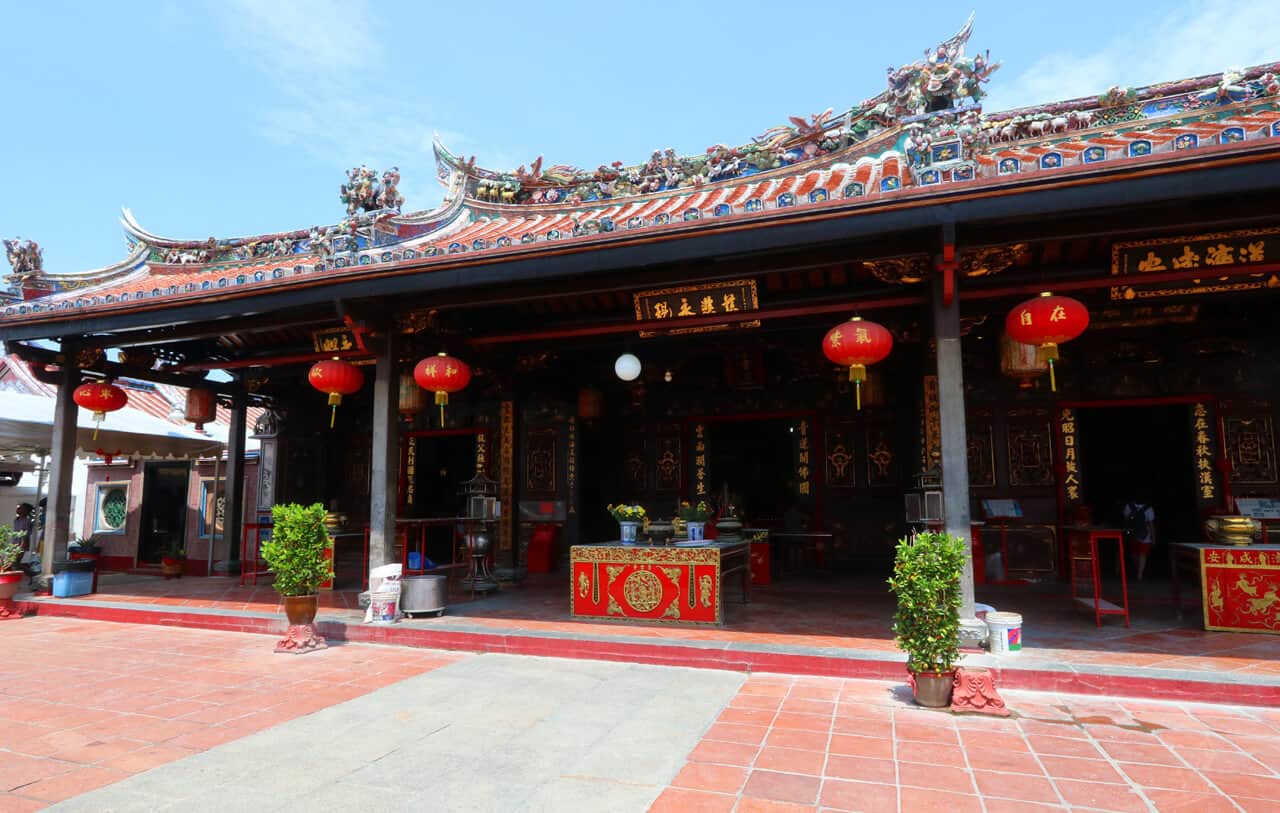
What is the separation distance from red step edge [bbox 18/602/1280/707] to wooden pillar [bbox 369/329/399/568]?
0.88 m

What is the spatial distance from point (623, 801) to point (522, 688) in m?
1.98

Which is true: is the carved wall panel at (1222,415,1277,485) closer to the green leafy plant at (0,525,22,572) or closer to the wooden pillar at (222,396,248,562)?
the wooden pillar at (222,396,248,562)

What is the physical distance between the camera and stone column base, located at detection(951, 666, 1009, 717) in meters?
4.04

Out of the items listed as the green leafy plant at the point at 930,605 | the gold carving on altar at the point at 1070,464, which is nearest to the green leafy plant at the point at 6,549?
the green leafy plant at the point at 930,605

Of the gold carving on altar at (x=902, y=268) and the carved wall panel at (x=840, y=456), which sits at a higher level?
the gold carving on altar at (x=902, y=268)

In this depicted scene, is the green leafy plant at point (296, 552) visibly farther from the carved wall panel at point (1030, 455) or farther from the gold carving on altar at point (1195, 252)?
the carved wall panel at point (1030, 455)

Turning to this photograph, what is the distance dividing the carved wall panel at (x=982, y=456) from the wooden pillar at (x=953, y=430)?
4325 mm

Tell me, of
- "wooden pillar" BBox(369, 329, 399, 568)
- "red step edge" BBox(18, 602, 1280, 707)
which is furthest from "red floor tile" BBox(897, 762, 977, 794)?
"wooden pillar" BBox(369, 329, 399, 568)

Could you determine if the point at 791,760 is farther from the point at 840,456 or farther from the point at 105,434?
the point at 105,434

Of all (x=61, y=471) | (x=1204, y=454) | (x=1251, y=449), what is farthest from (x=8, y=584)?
(x=1251, y=449)

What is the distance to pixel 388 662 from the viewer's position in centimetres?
558

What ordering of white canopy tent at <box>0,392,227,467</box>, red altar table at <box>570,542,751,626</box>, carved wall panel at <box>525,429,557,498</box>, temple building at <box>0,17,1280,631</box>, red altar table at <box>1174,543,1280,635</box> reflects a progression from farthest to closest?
carved wall panel at <box>525,429,557,498</box> < white canopy tent at <box>0,392,227,467</box> < red altar table at <box>570,542,751,626</box> < red altar table at <box>1174,543,1280,635</box> < temple building at <box>0,17,1280,631</box>

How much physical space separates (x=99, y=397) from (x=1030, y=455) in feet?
40.1

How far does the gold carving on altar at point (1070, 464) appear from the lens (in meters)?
8.81
